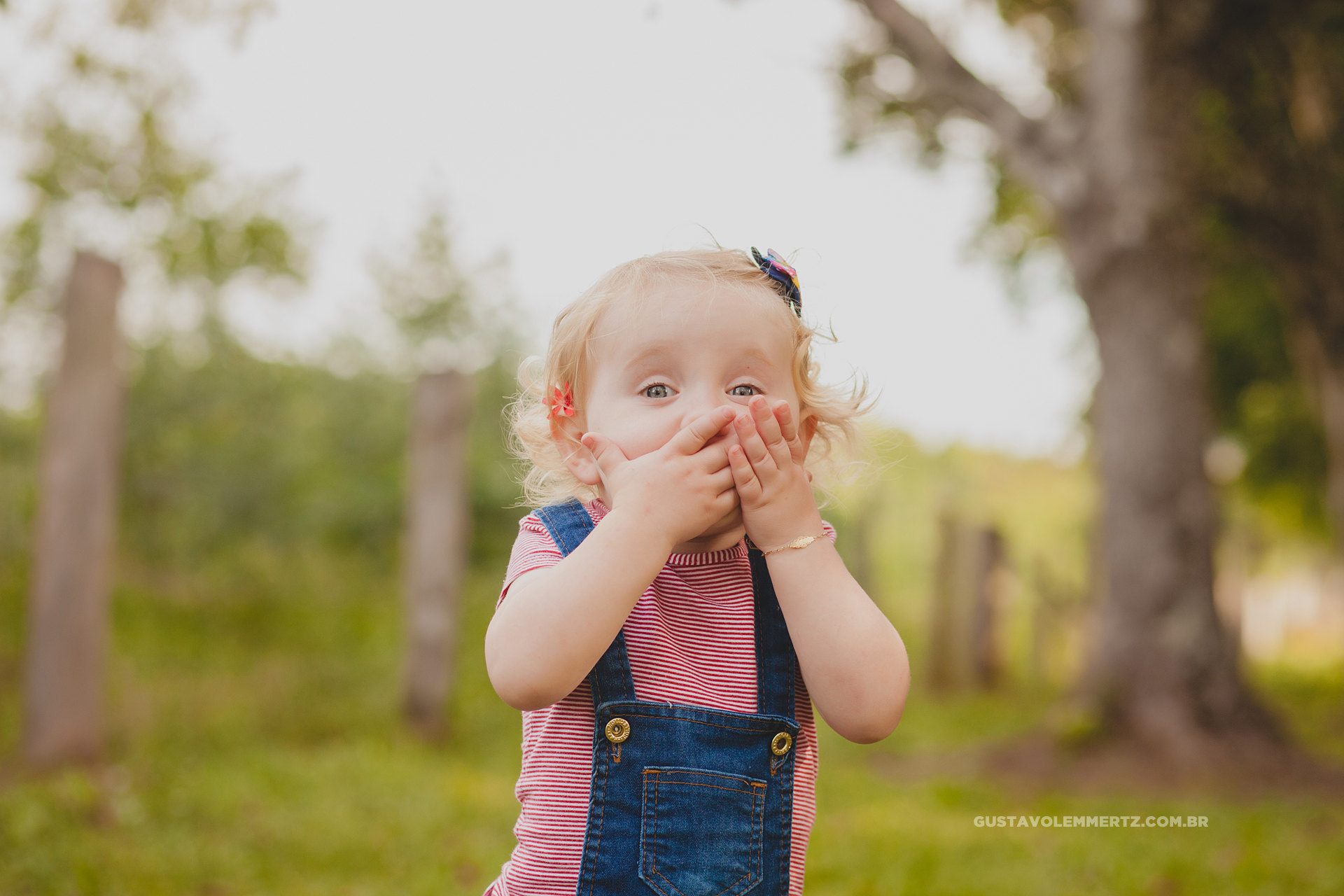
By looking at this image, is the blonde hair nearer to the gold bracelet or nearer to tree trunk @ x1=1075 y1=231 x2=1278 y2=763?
the gold bracelet

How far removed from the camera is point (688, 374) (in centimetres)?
150

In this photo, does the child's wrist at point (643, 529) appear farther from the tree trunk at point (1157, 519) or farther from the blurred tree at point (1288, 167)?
the blurred tree at point (1288, 167)

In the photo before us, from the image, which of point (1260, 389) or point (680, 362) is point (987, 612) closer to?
point (1260, 389)

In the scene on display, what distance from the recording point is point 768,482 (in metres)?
1.44

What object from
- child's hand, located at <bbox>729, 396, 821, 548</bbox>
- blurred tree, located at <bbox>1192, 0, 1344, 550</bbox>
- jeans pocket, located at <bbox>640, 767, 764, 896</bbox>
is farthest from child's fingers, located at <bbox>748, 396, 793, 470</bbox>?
blurred tree, located at <bbox>1192, 0, 1344, 550</bbox>

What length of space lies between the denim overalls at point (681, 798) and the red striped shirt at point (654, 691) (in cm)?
3

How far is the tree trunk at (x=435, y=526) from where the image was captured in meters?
6.38

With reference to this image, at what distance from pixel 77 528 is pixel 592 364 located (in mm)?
4316

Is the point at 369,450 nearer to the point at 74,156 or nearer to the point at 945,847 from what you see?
the point at 74,156

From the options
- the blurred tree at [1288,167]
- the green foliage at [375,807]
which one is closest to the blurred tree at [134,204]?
the green foliage at [375,807]

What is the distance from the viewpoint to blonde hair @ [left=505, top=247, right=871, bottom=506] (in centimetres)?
158

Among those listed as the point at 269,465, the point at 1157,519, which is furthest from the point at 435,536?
the point at 1157,519

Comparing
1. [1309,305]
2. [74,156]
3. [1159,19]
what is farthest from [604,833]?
[74,156]

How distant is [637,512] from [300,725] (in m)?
5.42
